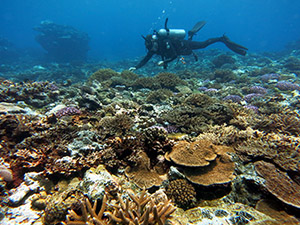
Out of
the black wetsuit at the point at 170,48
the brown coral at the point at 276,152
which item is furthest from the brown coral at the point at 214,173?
the black wetsuit at the point at 170,48

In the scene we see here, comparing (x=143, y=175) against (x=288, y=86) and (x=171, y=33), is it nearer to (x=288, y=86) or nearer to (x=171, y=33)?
(x=288, y=86)

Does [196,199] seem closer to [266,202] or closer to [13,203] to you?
[266,202]

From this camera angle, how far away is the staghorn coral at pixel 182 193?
2.66 metres

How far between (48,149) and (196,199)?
3887mm

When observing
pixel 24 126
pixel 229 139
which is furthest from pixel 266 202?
pixel 24 126

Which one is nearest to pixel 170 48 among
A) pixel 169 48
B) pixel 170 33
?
pixel 169 48

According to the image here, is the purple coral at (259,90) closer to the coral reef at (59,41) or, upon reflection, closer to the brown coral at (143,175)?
the brown coral at (143,175)

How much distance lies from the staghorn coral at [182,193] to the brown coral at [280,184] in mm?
1399

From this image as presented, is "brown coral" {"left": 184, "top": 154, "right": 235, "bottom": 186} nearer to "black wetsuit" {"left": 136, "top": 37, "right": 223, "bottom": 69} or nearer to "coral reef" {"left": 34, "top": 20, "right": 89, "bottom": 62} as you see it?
"black wetsuit" {"left": 136, "top": 37, "right": 223, "bottom": 69}

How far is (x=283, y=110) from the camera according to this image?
6535 millimetres

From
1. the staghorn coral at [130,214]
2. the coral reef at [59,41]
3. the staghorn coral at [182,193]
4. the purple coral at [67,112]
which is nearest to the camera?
the staghorn coral at [130,214]

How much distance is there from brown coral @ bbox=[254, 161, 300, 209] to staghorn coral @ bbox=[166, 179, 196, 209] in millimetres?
1399

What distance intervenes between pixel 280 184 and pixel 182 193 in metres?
1.84

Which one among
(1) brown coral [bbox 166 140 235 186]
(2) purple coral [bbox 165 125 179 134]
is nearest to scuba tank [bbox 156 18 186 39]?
(2) purple coral [bbox 165 125 179 134]
